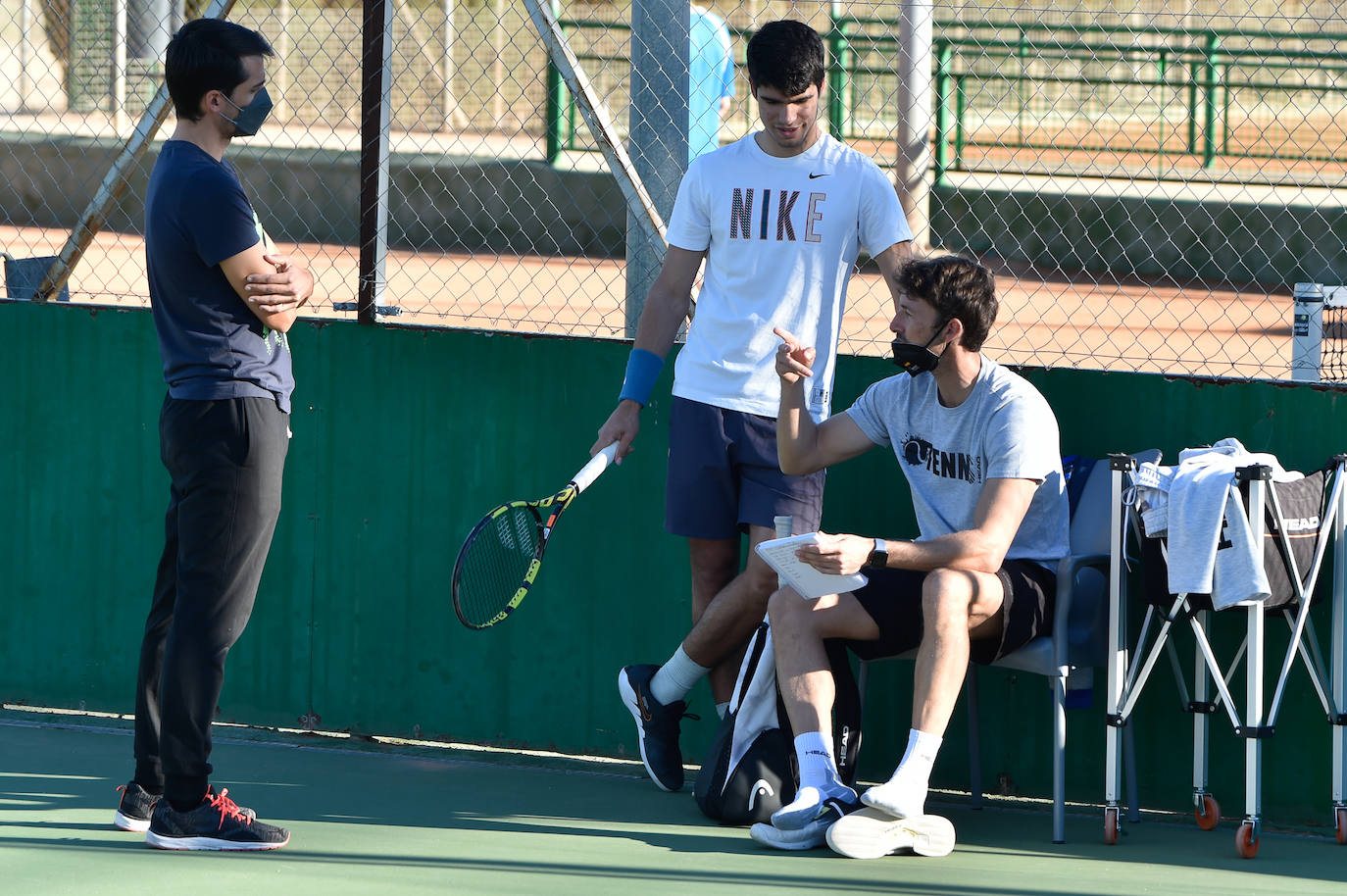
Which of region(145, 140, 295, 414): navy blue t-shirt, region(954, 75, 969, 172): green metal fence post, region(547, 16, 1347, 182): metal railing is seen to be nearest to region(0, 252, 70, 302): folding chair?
region(145, 140, 295, 414): navy blue t-shirt

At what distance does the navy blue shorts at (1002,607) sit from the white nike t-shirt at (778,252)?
490 millimetres

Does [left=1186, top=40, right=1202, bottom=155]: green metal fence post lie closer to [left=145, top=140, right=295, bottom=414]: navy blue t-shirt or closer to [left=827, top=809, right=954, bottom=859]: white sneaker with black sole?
[left=827, top=809, right=954, bottom=859]: white sneaker with black sole

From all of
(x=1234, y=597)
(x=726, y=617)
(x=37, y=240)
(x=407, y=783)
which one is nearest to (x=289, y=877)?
(x=407, y=783)

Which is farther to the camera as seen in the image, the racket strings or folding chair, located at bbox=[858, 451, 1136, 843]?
the racket strings

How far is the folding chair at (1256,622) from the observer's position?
12.3 ft

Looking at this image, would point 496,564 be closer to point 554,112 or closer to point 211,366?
point 211,366

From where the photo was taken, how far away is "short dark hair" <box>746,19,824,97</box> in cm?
396

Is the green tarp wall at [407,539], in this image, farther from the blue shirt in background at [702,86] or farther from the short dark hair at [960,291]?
the blue shirt in background at [702,86]

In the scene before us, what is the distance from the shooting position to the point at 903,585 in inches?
155

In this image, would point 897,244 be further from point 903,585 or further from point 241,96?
point 241,96

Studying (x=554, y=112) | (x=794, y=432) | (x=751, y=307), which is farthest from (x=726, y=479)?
(x=554, y=112)

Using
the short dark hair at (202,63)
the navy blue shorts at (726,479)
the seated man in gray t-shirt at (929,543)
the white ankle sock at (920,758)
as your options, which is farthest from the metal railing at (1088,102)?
the short dark hair at (202,63)

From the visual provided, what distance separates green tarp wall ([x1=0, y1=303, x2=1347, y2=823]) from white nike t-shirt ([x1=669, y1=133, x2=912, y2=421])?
475 millimetres

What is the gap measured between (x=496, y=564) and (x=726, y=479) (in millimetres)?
669
